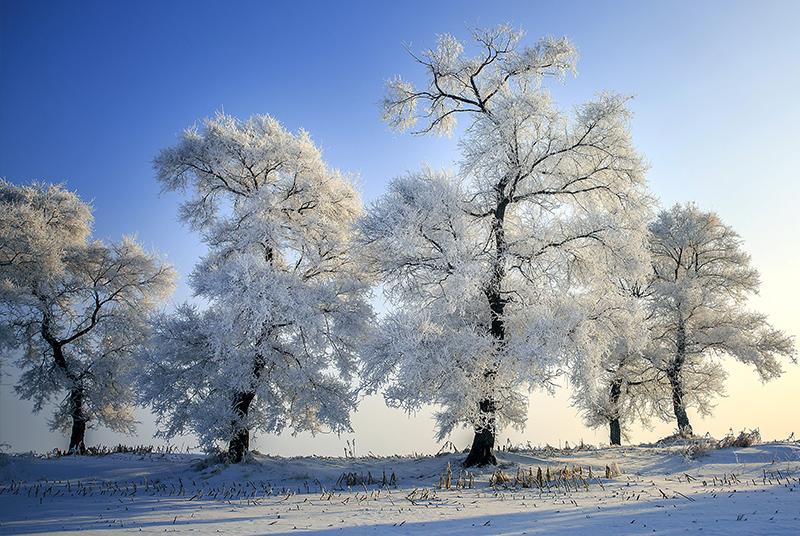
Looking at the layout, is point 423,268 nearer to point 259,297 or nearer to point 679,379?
point 259,297

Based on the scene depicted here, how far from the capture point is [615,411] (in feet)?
68.5

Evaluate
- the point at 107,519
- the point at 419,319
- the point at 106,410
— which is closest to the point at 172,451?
the point at 106,410

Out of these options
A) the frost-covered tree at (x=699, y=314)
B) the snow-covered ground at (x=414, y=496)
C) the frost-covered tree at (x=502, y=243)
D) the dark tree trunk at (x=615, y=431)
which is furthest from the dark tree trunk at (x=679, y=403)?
the frost-covered tree at (x=502, y=243)

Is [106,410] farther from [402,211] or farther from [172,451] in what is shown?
[402,211]

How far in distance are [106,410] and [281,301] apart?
12.8m

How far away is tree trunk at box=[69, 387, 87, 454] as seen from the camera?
1920 cm

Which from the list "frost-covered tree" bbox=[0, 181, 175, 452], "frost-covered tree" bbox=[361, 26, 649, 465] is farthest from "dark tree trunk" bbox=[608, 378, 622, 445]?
"frost-covered tree" bbox=[0, 181, 175, 452]

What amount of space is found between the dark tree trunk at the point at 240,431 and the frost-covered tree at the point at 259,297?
0.03 m

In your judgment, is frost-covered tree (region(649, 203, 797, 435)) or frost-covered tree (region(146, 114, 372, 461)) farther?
frost-covered tree (region(649, 203, 797, 435))

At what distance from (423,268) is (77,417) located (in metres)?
16.1

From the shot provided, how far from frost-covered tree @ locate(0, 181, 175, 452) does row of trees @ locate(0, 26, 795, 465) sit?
3.20 ft

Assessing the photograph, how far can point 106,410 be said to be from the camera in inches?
793

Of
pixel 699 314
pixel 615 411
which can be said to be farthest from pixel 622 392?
pixel 699 314

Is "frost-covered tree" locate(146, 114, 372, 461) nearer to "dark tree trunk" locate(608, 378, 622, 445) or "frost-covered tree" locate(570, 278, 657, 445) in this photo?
"frost-covered tree" locate(570, 278, 657, 445)
